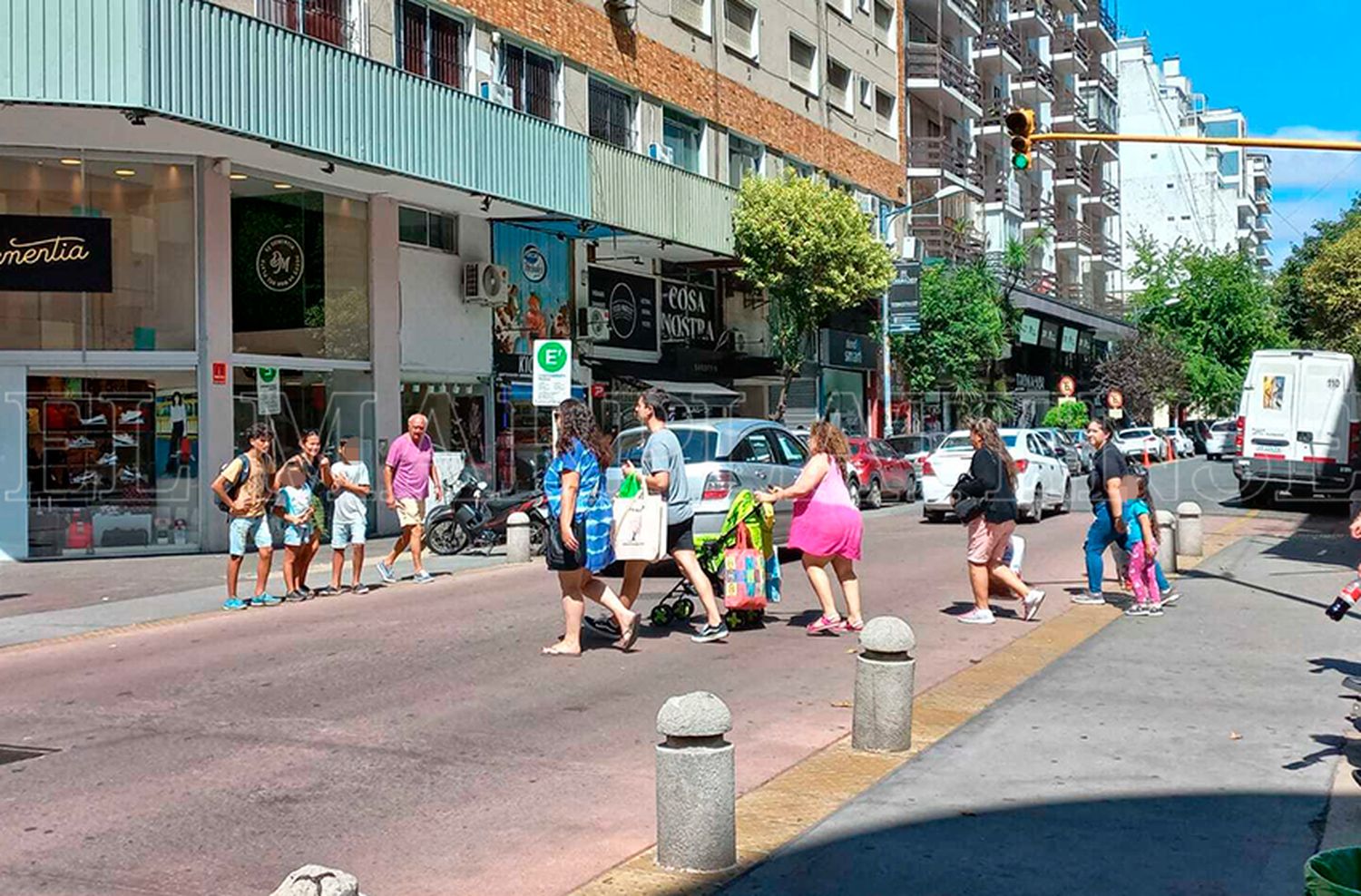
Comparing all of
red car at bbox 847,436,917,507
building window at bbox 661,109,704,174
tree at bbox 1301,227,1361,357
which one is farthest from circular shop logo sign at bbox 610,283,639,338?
tree at bbox 1301,227,1361,357

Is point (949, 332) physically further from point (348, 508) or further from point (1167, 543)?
point (348, 508)

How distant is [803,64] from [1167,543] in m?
23.9

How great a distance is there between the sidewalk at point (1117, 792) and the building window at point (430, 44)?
50.9 feet

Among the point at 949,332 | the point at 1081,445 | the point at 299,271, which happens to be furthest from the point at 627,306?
the point at 1081,445

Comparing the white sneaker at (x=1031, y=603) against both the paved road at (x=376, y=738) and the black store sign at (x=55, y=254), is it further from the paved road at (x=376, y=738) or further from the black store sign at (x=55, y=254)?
the black store sign at (x=55, y=254)

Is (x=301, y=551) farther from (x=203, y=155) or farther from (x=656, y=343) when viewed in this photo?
(x=656, y=343)

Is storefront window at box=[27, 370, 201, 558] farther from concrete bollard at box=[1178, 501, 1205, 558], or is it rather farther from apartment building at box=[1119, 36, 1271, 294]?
apartment building at box=[1119, 36, 1271, 294]

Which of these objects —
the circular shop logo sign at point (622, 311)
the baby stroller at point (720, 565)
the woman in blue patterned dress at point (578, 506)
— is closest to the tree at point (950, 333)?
the circular shop logo sign at point (622, 311)

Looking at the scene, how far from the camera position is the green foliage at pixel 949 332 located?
3931 centimetres

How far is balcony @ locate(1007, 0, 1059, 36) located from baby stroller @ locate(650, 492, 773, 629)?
45.3 m

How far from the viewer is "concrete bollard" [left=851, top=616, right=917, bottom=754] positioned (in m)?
6.88

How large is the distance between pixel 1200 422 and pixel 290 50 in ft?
183

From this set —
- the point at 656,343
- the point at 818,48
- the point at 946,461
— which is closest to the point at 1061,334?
the point at 818,48

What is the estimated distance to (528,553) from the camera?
17.1 m
